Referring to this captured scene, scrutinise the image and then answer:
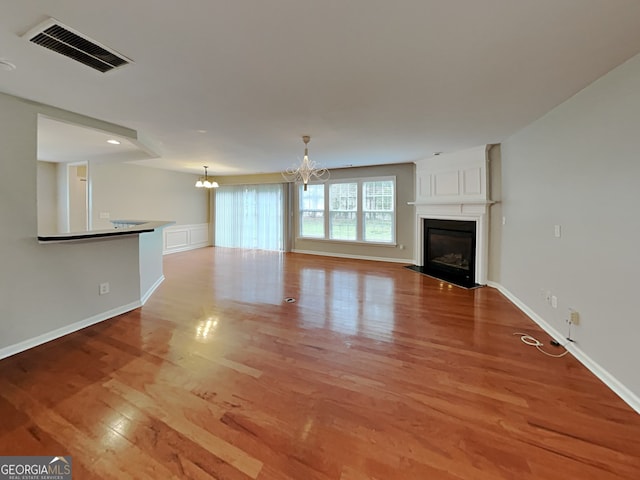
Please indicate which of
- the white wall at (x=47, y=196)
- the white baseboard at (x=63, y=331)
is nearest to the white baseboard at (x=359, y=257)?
the white baseboard at (x=63, y=331)

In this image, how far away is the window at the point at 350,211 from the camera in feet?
22.0

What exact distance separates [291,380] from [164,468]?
3.05 feet

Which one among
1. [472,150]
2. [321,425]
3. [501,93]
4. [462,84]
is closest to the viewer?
[321,425]

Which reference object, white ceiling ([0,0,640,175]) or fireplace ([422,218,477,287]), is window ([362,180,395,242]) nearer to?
fireplace ([422,218,477,287])

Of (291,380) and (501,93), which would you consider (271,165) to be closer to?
(501,93)

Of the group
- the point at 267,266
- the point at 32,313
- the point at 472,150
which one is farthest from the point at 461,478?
the point at 267,266

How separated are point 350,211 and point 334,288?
312cm

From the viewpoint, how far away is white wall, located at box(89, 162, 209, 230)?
5.85m

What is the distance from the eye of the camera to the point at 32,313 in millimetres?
2568

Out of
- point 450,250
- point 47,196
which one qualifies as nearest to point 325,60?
point 450,250

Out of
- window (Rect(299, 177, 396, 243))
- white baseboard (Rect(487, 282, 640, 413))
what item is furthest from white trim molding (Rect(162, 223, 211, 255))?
white baseboard (Rect(487, 282, 640, 413))

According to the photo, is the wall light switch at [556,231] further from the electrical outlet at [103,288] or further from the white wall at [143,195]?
the white wall at [143,195]

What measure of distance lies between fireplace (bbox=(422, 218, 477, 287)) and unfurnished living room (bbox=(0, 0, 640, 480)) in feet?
1.57

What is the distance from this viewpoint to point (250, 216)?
859 centimetres
